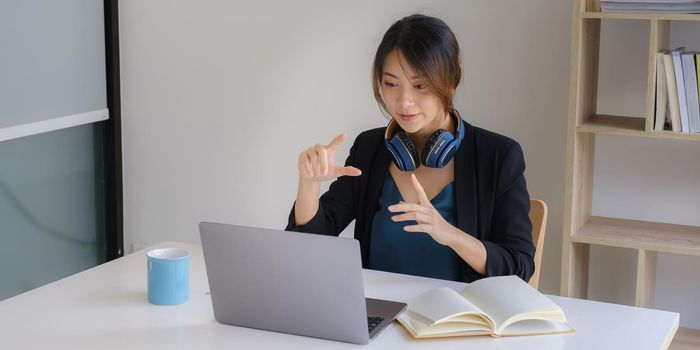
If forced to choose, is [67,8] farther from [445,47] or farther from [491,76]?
[445,47]

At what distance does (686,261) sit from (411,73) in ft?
4.51

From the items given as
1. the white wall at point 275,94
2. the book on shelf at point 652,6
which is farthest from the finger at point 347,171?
the white wall at point 275,94

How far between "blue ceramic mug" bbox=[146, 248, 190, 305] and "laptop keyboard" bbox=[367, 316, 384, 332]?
0.39 m

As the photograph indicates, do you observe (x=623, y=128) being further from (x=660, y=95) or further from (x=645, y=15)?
(x=645, y=15)

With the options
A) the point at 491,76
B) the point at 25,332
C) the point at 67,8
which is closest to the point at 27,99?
the point at 67,8

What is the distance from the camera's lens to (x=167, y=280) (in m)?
1.95

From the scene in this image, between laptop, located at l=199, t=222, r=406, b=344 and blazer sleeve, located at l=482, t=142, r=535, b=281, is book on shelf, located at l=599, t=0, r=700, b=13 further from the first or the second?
laptop, located at l=199, t=222, r=406, b=344

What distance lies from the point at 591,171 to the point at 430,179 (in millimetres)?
925

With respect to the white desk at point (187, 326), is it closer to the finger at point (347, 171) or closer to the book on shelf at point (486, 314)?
the book on shelf at point (486, 314)

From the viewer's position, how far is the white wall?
3.25 metres

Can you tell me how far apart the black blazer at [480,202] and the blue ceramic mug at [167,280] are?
40 centimetres

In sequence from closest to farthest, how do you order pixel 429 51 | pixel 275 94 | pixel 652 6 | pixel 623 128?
1. pixel 429 51
2. pixel 652 6
3. pixel 623 128
4. pixel 275 94

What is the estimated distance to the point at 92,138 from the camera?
3959 mm

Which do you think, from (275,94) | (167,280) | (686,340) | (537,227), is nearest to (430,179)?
(537,227)
